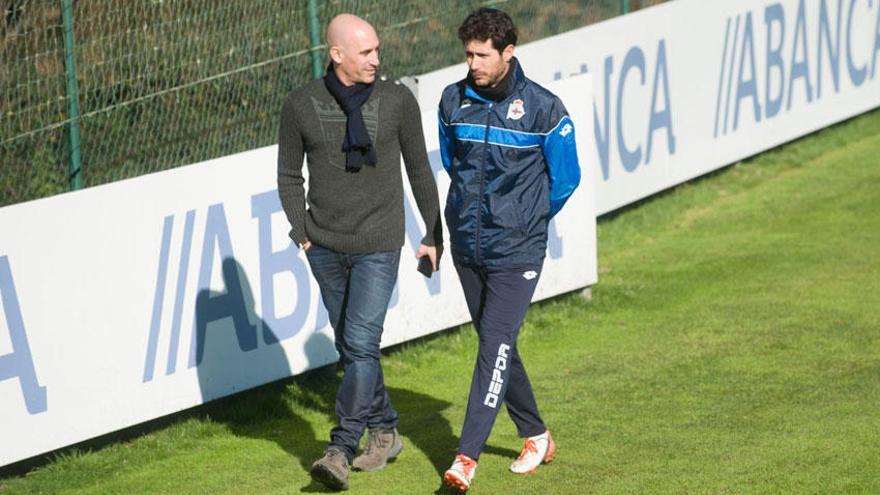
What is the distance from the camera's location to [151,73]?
32.0 ft

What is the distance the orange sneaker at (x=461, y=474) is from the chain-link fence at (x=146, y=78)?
3653 millimetres

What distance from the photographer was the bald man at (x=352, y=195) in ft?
22.5

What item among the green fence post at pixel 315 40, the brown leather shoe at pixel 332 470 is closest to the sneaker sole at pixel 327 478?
the brown leather shoe at pixel 332 470

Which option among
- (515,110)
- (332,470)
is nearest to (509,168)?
(515,110)

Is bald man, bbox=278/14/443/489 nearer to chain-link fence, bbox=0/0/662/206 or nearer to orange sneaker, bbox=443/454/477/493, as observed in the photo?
orange sneaker, bbox=443/454/477/493

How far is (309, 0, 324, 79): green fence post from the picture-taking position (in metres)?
10.7

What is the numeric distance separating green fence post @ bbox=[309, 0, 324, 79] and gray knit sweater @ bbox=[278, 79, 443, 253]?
3.77 meters

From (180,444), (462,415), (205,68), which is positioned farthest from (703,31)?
(180,444)

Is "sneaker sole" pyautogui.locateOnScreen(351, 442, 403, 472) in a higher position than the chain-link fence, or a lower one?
lower

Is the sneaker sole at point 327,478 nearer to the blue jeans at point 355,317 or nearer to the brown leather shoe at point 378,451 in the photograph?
the blue jeans at point 355,317

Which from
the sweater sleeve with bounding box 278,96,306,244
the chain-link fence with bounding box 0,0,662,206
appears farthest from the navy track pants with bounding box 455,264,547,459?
the chain-link fence with bounding box 0,0,662,206

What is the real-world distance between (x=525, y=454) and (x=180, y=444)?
198 cm

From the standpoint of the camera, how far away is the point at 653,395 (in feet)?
27.7

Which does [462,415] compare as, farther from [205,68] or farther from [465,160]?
[205,68]
